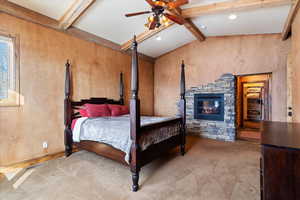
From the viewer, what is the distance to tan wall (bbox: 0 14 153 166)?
2930 millimetres

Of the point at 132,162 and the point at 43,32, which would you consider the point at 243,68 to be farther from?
the point at 43,32

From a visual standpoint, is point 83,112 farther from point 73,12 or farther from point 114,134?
point 73,12

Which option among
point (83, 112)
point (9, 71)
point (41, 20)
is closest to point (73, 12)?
point (41, 20)

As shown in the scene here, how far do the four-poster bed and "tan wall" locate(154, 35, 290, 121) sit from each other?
248 cm

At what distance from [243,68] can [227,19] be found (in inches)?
62.5

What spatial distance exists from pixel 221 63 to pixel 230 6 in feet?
6.77

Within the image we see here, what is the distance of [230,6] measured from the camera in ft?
10.6

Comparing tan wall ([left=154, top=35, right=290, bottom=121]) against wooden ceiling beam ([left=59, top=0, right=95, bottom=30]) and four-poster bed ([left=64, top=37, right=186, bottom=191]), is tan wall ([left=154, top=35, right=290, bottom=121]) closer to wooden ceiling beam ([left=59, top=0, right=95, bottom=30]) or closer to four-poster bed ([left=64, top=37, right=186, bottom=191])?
four-poster bed ([left=64, top=37, right=186, bottom=191])

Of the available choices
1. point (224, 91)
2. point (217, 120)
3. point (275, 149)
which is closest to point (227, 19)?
point (224, 91)

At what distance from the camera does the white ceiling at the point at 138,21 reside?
124 inches

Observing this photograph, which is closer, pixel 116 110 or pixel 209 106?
pixel 116 110

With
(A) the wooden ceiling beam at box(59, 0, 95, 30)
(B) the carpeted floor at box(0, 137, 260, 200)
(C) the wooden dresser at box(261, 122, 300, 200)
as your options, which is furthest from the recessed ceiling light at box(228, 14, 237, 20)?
(C) the wooden dresser at box(261, 122, 300, 200)

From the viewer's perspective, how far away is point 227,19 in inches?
154

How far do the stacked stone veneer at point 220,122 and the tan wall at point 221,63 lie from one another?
0.24 m
